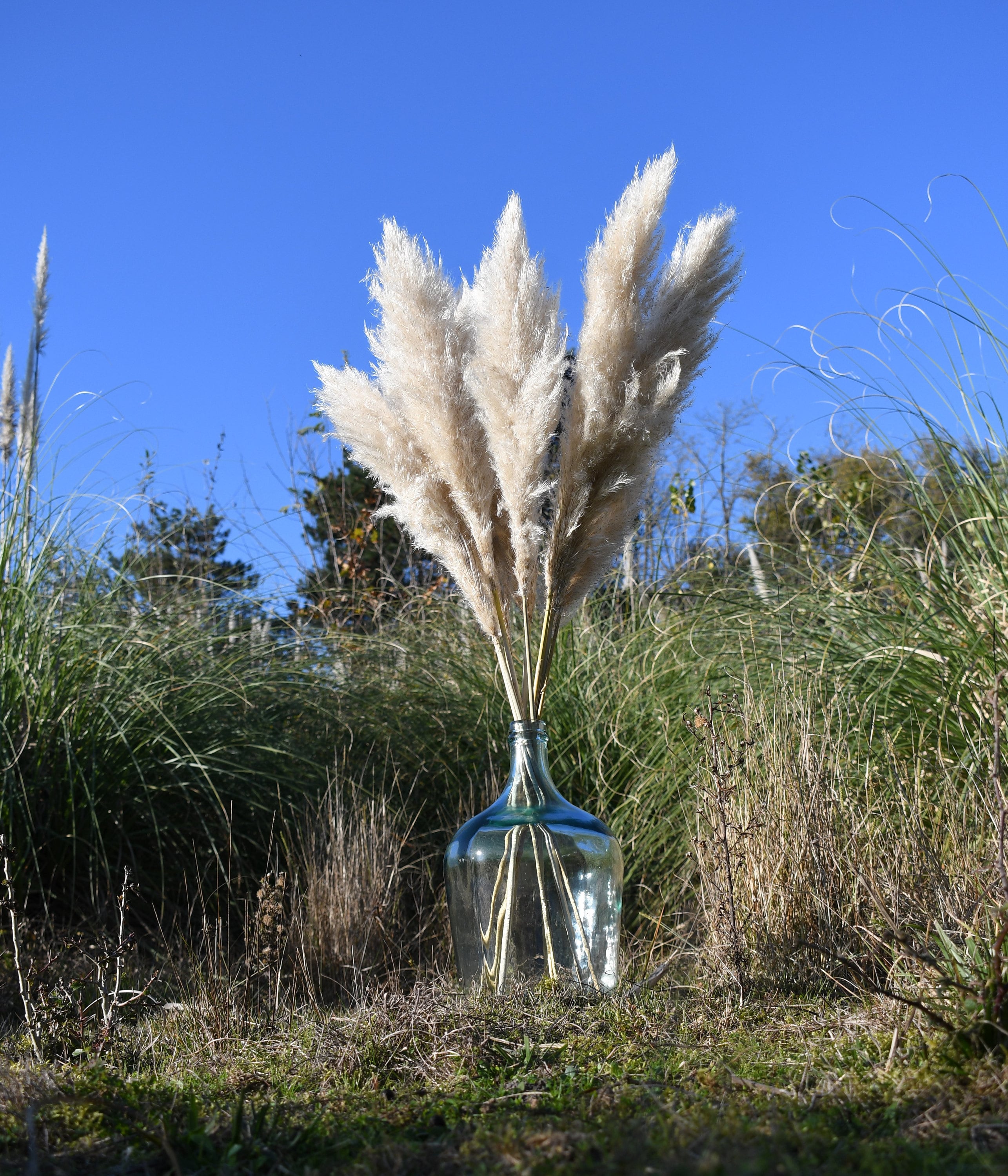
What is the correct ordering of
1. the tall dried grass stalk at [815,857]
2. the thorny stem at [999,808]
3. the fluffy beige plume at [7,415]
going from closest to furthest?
the thorny stem at [999,808]
the tall dried grass stalk at [815,857]
the fluffy beige plume at [7,415]

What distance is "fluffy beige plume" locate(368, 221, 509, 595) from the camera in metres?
2.39

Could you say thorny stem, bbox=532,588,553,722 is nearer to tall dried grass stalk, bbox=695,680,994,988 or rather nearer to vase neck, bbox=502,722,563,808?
vase neck, bbox=502,722,563,808

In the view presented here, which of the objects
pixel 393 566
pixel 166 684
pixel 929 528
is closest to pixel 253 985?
pixel 166 684

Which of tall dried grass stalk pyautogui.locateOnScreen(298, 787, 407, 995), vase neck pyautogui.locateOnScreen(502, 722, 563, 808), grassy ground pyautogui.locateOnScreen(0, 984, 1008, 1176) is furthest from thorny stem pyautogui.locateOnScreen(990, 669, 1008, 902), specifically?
tall dried grass stalk pyautogui.locateOnScreen(298, 787, 407, 995)

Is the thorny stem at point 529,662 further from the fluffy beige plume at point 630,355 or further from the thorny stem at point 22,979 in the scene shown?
the thorny stem at point 22,979

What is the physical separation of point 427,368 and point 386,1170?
5.72 ft

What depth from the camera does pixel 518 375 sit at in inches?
93.4

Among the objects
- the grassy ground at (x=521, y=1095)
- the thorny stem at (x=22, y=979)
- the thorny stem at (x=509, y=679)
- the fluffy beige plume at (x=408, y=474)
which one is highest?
the fluffy beige plume at (x=408, y=474)

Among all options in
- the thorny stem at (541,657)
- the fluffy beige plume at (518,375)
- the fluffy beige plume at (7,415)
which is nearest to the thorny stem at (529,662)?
the thorny stem at (541,657)

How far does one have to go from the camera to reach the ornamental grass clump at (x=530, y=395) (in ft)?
7.75

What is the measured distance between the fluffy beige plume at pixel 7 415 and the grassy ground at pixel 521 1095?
2.52 meters

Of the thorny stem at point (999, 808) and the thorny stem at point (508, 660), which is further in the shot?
the thorny stem at point (508, 660)

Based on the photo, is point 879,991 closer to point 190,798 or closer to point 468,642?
point 190,798

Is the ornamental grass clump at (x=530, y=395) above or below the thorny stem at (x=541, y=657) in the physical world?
above
